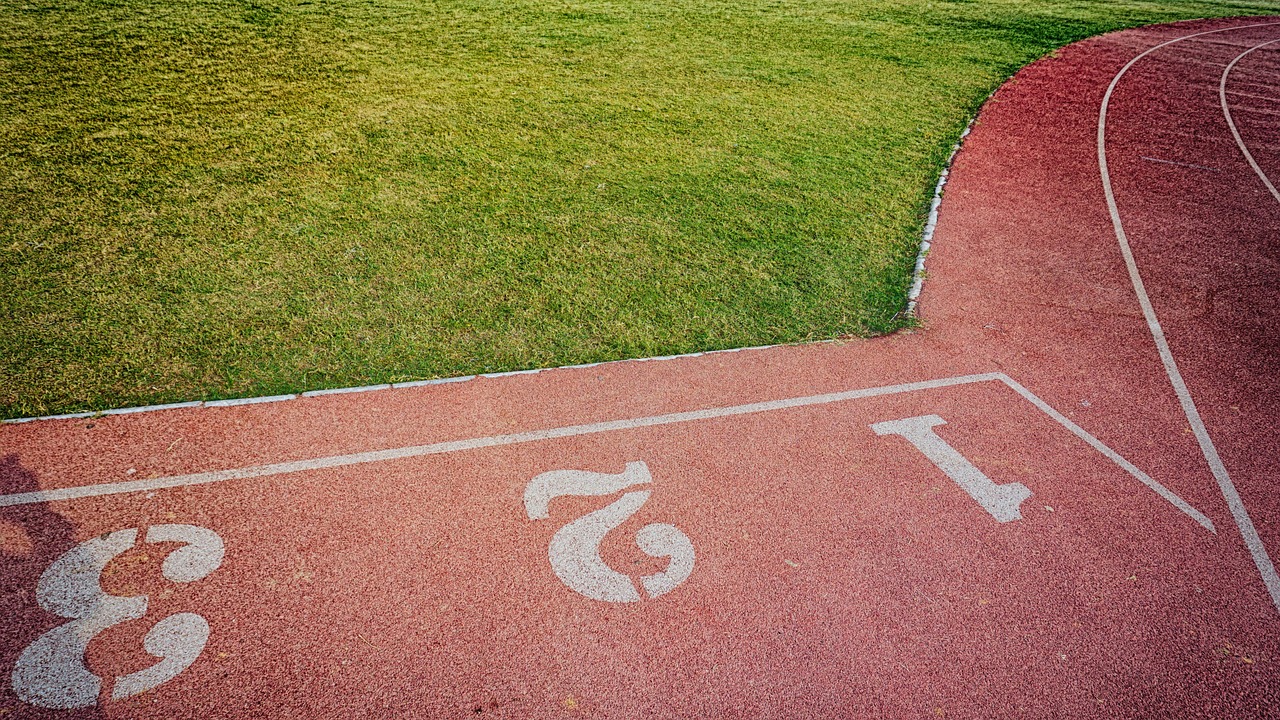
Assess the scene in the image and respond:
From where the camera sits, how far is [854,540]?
449 centimetres

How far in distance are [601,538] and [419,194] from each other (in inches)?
221

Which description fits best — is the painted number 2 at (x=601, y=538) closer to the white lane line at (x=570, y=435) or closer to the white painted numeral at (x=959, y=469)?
the white lane line at (x=570, y=435)

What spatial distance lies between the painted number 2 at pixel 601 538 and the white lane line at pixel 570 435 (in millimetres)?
475

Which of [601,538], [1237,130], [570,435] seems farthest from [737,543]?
[1237,130]

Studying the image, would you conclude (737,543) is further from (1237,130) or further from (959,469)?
(1237,130)

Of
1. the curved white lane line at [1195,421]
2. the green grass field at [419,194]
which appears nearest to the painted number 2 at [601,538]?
the green grass field at [419,194]

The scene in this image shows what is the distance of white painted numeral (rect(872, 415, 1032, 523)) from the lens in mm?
4797

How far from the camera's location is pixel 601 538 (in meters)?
4.39

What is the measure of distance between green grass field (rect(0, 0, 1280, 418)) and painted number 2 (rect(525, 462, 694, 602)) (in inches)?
57.3

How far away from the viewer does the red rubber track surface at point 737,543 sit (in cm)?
367

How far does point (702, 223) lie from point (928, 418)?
368 centimetres

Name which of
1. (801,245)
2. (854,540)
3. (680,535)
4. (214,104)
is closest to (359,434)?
(680,535)

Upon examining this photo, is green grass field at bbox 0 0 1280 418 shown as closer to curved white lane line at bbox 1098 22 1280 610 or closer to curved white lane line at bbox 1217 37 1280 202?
curved white lane line at bbox 1098 22 1280 610

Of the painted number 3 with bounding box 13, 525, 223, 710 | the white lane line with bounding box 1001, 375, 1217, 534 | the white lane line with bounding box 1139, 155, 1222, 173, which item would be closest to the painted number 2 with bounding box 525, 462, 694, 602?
the painted number 3 with bounding box 13, 525, 223, 710
